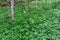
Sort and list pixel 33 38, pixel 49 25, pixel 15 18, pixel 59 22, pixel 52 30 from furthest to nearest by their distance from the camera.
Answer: pixel 15 18 → pixel 59 22 → pixel 49 25 → pixel 52 30 → pixel 33 38

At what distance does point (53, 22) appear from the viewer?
968 cm

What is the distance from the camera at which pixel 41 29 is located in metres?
8.71

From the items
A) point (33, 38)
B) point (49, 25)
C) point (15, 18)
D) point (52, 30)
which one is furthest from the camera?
point (15, 18)

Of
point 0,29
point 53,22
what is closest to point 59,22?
point 53,22

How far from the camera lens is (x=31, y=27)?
9180mm

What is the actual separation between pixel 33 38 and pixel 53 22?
256 centimetres

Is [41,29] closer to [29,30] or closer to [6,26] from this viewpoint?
[29,30]

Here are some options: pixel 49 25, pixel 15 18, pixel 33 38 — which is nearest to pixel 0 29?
pixel 15 18

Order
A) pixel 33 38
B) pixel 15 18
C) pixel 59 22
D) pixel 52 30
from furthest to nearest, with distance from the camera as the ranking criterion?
1. pixel 15 18
2. pixel 59 22
3. pixel 52 30
4. pixel 33 38

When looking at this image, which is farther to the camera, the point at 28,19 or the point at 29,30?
the point at 28,19

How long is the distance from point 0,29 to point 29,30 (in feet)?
6.68

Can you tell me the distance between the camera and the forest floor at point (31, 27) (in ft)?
26.4

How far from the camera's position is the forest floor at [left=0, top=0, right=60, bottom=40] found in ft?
26.4

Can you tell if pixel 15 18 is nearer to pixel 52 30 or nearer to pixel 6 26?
pixel 6 26
